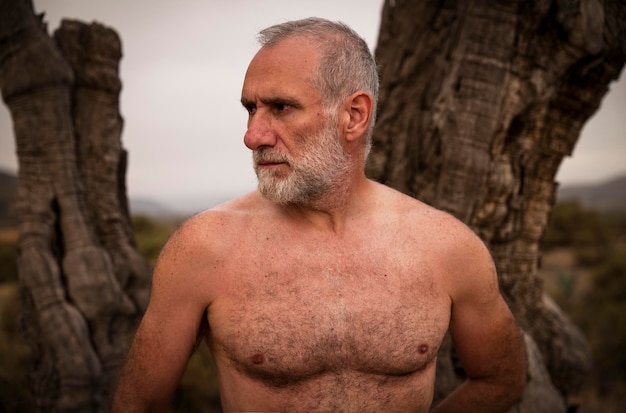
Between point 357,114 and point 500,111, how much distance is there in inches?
66.0

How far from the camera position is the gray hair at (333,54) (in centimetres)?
196

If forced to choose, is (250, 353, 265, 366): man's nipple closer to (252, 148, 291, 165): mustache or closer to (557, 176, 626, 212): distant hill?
(252, 148, 291, 165): mustache

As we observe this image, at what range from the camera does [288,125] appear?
1955 mm

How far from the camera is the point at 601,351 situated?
8508 millimetres

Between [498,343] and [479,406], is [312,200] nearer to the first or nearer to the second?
[498,343]

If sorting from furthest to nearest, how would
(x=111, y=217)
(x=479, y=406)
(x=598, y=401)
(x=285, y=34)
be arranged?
(x=598, y=401)
(x=111, y=217)
(x=479, y=406)
(x=285, y=34)

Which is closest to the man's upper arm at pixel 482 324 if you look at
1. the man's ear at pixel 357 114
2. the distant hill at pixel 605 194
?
the man's ear at pixel 357 114

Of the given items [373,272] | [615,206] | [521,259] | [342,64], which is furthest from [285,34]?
[615,206]

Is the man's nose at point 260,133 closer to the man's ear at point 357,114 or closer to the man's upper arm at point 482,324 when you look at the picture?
the man's ear at point 357,114

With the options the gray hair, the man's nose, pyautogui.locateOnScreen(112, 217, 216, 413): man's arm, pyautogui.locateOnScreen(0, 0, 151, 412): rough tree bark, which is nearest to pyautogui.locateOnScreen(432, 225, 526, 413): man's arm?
the gray hair

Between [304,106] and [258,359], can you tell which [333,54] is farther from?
[258,359]

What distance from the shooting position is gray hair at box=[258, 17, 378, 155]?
6.43 ft

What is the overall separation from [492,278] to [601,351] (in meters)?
7.63

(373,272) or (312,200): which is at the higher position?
(312,200)
